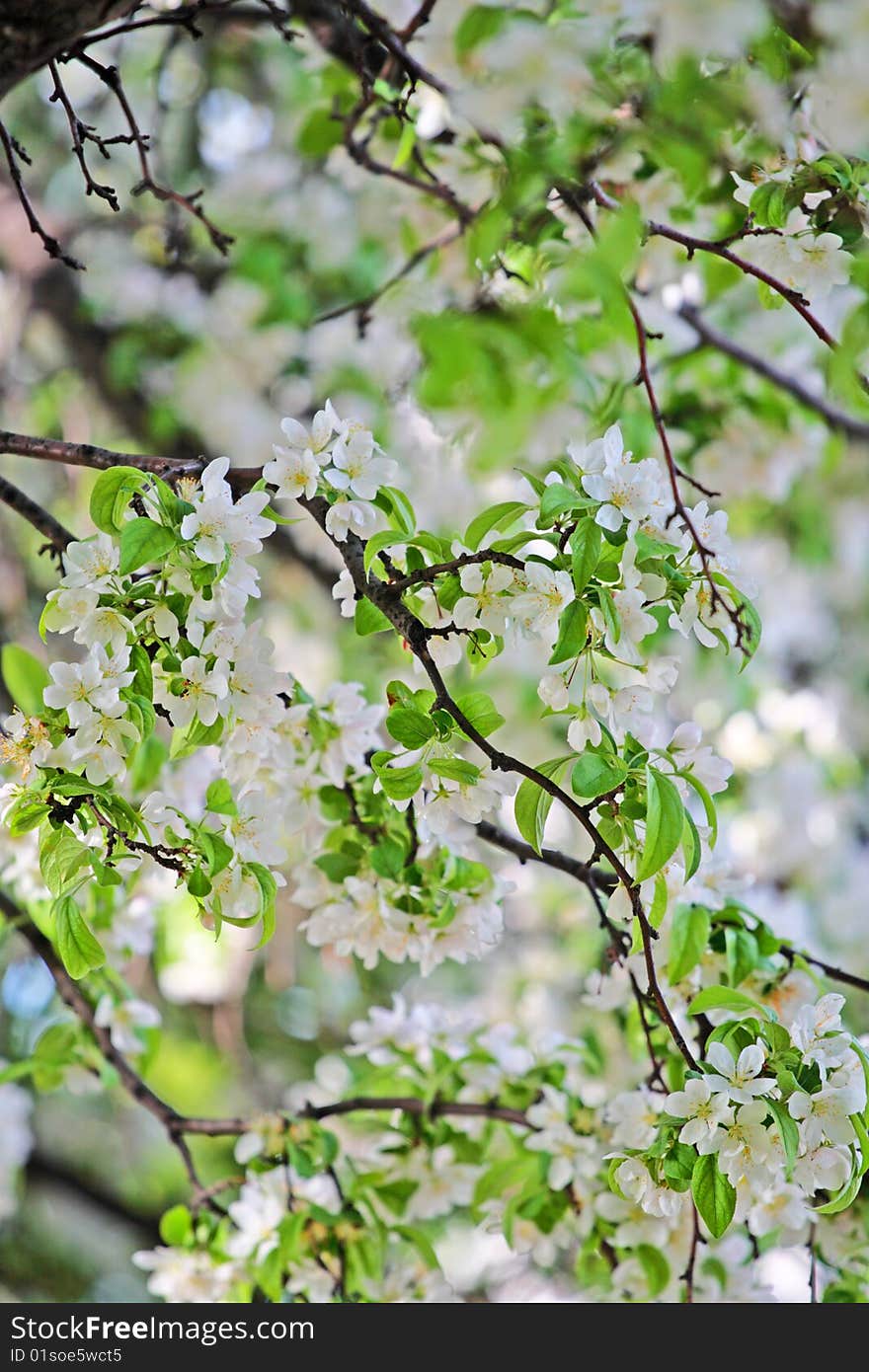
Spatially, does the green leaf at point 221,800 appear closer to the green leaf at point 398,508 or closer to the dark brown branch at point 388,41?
the green leaf at point 398,508

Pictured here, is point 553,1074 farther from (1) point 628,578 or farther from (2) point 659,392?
(2) point 659,392

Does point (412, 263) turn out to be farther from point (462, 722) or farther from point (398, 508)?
point (462, 722)

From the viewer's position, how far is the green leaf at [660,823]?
1.86 ft

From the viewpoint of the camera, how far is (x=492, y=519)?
617 millimetres

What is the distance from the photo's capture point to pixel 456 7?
736mm

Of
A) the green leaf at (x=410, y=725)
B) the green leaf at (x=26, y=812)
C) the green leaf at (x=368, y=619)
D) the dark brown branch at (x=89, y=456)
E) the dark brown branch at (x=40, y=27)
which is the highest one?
the dark brown branch at (x=40, y=27)

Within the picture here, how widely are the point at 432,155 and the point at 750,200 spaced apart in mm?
428

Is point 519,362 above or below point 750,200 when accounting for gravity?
below

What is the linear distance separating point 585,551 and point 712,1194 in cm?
32

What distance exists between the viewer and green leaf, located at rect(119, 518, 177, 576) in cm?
56

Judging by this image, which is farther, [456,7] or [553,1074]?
[553,1074]

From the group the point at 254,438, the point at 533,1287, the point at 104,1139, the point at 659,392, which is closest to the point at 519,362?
the point at 659,392

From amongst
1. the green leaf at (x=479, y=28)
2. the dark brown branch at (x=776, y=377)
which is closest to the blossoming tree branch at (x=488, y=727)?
the green leaf at (x=479, y=28)
